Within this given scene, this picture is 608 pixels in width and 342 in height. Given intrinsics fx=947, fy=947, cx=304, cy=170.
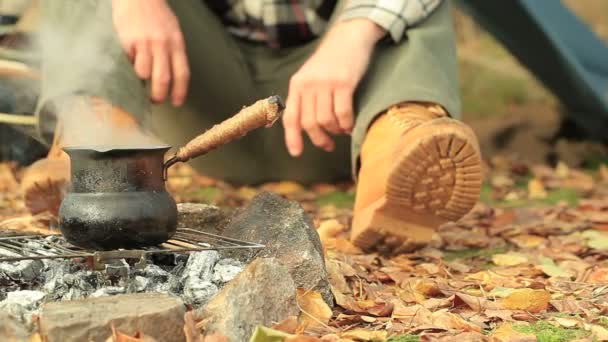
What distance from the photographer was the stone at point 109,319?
1.64 meters

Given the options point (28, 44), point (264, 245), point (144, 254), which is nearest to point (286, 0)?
point (28, 44)

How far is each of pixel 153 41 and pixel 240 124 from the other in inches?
34.8

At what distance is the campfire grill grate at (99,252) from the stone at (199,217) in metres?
0.11

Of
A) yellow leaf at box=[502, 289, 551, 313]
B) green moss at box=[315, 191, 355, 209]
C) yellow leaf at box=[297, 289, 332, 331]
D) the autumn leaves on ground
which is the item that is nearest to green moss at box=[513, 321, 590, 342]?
the autumn leaves on ground

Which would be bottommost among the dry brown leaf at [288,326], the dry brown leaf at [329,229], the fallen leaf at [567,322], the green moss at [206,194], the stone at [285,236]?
the green moss at [206,194]

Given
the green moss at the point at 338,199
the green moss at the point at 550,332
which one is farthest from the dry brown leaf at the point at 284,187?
the green moss at the point at 550,332

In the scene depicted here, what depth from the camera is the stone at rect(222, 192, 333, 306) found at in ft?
6.67

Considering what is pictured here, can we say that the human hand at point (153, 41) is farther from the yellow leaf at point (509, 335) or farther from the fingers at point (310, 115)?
the yellow leaf at point (509, 335)

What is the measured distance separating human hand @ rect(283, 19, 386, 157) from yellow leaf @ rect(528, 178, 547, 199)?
139 centimetres

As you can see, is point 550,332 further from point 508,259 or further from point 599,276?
point 508,259

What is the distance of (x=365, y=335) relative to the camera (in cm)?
183

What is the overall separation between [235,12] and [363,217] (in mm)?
1056

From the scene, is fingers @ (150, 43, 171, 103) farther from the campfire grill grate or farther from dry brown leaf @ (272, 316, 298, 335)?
dry brown leaf @ (272, 316, 298, 335)

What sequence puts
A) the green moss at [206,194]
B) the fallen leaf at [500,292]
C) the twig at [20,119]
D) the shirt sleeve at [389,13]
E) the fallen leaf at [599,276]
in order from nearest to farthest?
the fallen leaf at [500,292] → the fallen leaf at [599,276] → the shirt sleeve at [389,13] → the twig at [20,119] → the green moss at [206,194]
